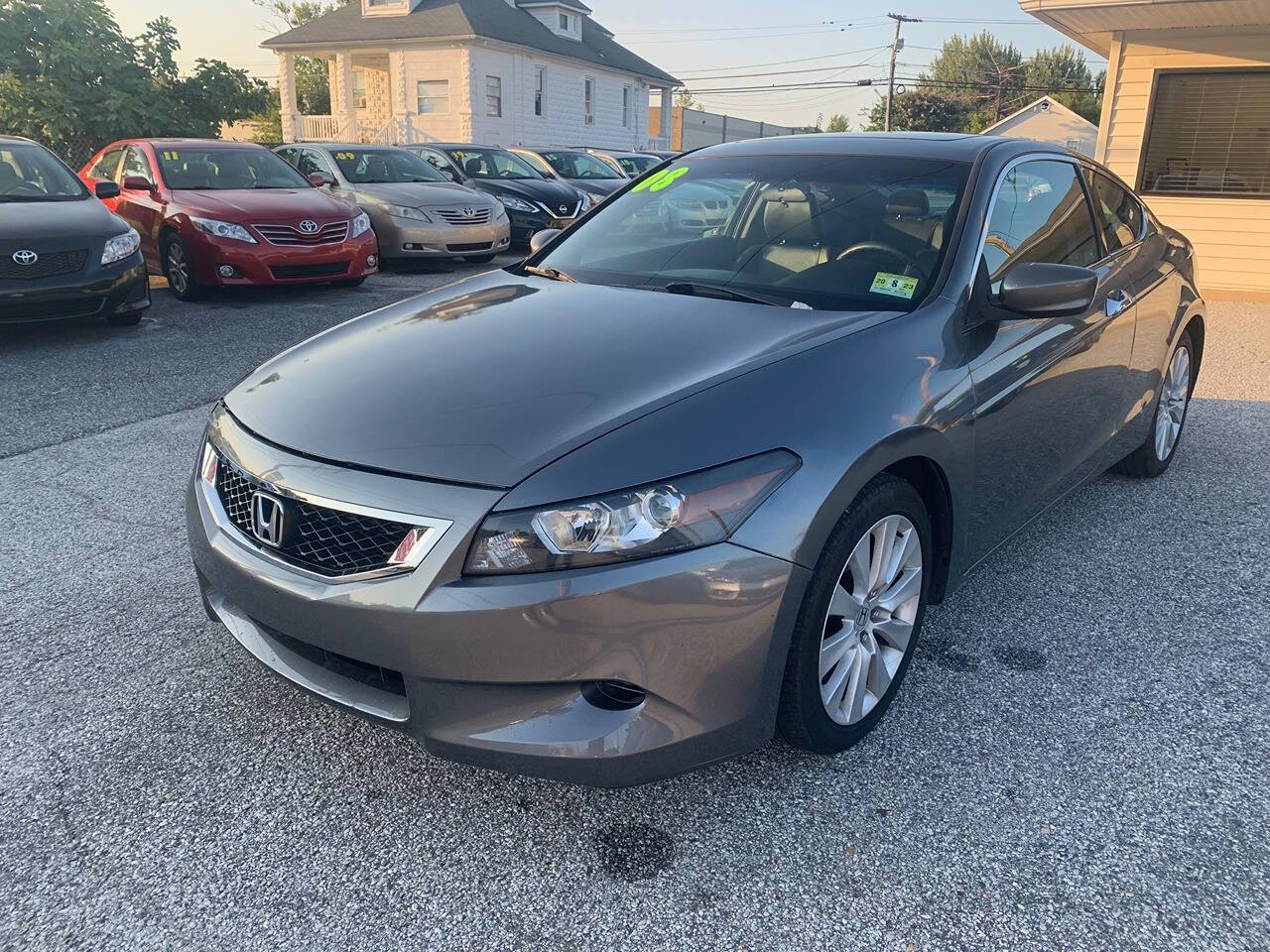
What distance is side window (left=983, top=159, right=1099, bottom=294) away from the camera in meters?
3.24

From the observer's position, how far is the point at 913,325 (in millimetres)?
2770

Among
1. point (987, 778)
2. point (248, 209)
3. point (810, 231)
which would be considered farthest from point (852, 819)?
point (248, 209)

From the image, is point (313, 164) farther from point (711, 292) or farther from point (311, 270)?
point (711, 292)

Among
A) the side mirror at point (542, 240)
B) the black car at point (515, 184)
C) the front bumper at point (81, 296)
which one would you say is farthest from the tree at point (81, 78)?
the side mirror at point (542, 240)

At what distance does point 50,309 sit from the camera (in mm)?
7398

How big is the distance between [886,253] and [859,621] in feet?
4.15

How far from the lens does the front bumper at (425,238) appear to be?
1172 centimetres

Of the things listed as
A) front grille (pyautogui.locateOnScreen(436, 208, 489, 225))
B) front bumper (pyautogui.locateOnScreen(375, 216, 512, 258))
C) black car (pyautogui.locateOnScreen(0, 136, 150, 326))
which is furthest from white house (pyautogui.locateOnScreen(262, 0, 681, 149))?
black car (pyautogui.locateOnScreen(0, 136, 150, 326))

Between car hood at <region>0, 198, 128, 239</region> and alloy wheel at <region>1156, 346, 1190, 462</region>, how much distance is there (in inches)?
292

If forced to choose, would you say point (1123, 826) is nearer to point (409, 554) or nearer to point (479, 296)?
point (409, 554)

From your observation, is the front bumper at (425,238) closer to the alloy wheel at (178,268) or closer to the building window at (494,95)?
the alloy wheel at (178,268)

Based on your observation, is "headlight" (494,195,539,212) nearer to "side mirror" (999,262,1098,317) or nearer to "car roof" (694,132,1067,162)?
"car roof" (694,132,1067,162)

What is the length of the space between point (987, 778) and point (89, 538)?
3.49m

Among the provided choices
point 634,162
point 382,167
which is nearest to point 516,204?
point 382,167
